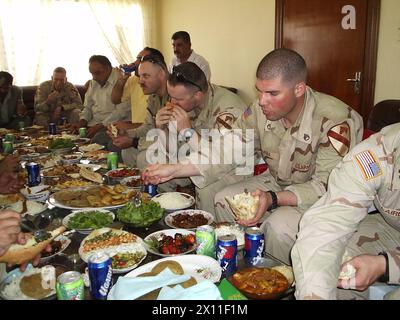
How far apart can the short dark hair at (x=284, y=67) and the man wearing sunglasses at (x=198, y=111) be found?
0.72m

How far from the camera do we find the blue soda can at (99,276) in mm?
1294

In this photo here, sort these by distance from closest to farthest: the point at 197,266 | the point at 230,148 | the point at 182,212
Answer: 1. the point at 197,266
2. the point at 182,212
3. the point at 230,148

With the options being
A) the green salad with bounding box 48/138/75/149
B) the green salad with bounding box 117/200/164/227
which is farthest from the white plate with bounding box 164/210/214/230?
the green salad with bounding box 48/138/75/149

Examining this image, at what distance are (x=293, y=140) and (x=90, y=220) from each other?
49.7 inches

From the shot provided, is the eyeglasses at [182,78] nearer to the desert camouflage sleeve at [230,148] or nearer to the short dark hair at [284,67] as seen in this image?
the desert camouflage sleeve at [230,148]

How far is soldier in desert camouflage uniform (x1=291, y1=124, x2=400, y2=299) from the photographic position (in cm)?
132

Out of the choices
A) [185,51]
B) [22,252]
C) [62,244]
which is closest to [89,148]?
[62,244]

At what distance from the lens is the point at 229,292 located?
1337mm

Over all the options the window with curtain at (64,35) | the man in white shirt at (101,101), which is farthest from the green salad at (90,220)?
the window with curtain at (64,35)

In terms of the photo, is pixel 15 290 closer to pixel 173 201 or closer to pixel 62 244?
pixel 62 244

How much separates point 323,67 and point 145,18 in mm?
4939

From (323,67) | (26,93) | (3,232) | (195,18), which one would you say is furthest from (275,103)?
(26,93)

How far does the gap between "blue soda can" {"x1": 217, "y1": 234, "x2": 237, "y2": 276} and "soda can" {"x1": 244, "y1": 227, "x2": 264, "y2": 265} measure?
0.32 ft

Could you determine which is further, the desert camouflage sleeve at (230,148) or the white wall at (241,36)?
the white wall at (241,36)
